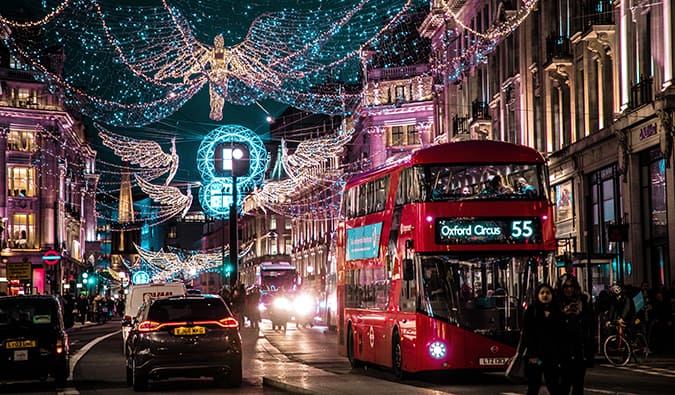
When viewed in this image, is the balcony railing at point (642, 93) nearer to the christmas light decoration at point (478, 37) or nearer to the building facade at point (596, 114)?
the building facade at point (596, 114)

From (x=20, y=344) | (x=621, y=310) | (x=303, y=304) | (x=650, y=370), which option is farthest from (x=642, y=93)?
(x=303, y=304)

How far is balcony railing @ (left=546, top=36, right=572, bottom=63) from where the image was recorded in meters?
42.8

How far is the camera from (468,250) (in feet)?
68.4

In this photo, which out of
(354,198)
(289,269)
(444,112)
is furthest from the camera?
(289,269)

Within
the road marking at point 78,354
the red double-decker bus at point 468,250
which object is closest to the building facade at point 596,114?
the red double-decker bus at point 468,250

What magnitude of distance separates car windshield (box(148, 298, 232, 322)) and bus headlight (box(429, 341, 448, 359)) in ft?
11.4

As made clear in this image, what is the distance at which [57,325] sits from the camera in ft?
70.3

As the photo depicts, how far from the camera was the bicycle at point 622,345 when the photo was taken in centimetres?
2555

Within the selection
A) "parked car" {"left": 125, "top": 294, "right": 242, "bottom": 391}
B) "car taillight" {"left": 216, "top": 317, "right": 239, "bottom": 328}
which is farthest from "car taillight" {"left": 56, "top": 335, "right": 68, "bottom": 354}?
"car taillight" {"left": 216, "top": 317, "right": 239, "bottom": 328}

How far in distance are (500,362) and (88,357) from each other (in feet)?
48.1

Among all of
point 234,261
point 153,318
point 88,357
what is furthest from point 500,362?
point 234,261

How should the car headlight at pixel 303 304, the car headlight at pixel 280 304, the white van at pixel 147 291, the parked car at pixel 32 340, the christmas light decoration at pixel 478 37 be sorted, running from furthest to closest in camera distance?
the car headlight at pixel 303 304 < the car headlight at pixel 280 304 < the christmas light decoration at pixel 478 37 < the white van at pixel 147 291 < the parked car at pixel 32 340

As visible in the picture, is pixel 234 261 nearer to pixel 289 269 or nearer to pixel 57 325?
pixel 289 269

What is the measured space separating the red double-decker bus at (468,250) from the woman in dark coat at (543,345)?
284 inches
